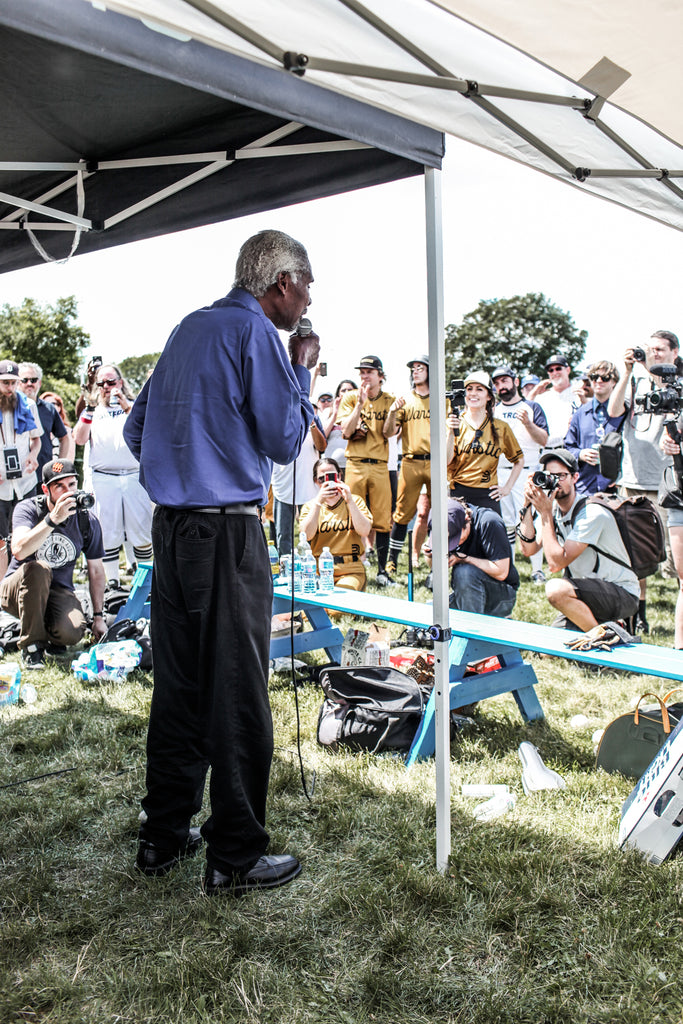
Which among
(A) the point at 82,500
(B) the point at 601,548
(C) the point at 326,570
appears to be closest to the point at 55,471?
(A) the point at 82,500

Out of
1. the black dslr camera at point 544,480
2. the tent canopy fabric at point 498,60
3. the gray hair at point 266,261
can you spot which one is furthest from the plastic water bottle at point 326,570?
the tent canopy fabric at point 498,60

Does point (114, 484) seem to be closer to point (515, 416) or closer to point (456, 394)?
point (456, 394)

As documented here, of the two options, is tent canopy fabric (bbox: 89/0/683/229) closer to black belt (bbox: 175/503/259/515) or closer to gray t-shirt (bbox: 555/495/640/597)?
black belt (bbox: 175/503/259/515)

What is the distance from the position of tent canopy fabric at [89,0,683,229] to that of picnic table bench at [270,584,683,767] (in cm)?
176

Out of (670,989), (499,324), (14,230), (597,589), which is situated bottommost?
(670,989)

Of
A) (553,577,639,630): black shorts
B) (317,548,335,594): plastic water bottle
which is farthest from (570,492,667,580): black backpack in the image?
(317,548,335,594): plastic water bottle

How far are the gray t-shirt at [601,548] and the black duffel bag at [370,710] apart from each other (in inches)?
58.3

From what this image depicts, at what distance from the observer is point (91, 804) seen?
295cm

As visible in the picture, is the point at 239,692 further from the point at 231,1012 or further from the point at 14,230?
the point at 14,230

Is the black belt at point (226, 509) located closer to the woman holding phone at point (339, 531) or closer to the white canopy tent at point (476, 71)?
the white canopy tent at point (476, 71)

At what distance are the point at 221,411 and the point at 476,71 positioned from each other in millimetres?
1152

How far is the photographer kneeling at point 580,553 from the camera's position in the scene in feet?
14.6

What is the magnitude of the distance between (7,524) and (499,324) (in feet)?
186

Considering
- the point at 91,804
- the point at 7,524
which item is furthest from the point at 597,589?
the point at 7,524
